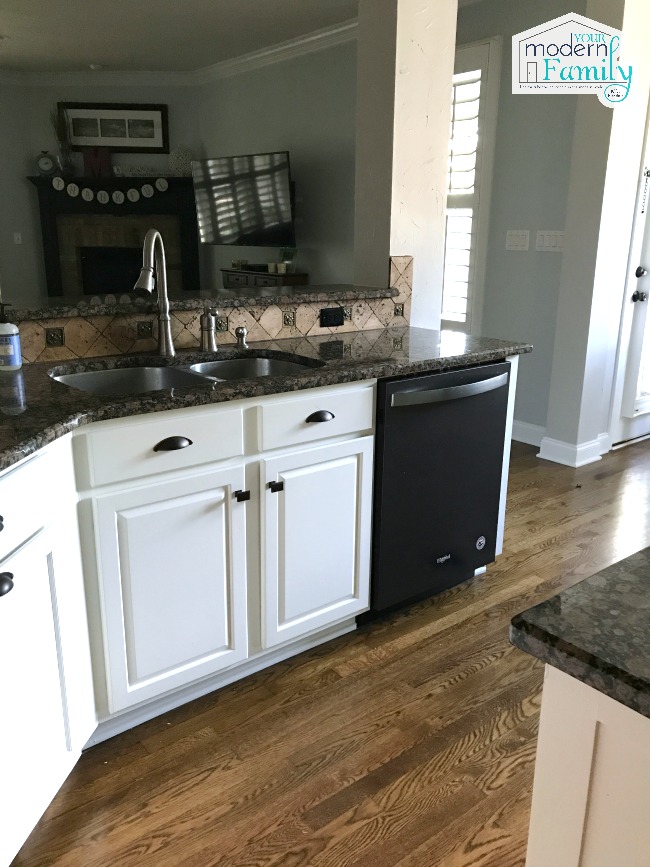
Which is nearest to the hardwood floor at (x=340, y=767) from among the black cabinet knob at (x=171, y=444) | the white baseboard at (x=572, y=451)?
the black cabinet knob at (x=171, y=444)

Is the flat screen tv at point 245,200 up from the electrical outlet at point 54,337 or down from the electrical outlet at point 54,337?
up

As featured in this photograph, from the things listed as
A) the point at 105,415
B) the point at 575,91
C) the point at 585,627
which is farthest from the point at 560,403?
the point at 585,627

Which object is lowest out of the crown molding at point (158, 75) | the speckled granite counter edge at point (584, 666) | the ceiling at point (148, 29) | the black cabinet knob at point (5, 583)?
the black cabinet knob at point (5, 583)

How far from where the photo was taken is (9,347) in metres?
1.89

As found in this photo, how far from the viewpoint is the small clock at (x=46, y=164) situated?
6598mm

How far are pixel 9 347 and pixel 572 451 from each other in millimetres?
3083

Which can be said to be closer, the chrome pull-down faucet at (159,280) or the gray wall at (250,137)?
the chrome pull-down faucet at (159,280)

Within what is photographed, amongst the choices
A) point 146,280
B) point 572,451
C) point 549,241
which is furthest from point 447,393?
point 549,241

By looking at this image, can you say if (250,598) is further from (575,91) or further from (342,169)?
(342,169)

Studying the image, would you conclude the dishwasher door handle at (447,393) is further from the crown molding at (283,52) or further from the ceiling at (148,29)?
Answer: the crown molding at (283,52)

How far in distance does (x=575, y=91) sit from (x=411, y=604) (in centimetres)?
282

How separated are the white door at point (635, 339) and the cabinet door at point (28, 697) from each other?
356 cm

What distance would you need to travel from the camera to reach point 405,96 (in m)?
2.67

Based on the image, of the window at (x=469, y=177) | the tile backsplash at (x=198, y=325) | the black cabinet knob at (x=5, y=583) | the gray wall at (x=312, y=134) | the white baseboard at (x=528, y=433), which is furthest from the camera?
the gray wall at (x=312, y=134)
